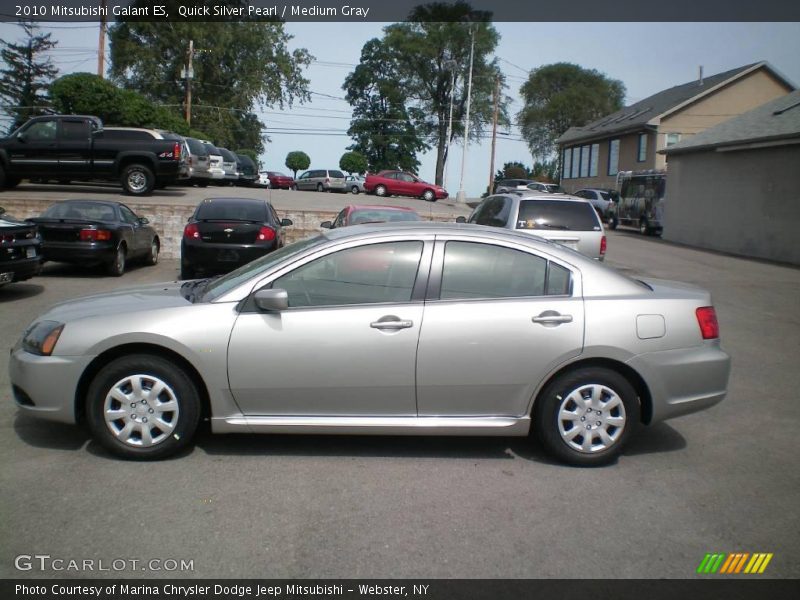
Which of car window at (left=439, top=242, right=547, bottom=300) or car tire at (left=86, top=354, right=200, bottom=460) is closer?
car tire at (left=86, top=354, right=200, bottom=460)

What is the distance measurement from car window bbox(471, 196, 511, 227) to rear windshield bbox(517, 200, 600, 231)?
340 millimetres

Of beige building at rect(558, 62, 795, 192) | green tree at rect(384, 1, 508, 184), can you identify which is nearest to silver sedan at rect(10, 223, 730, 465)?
beige building at rect(558, 62, 795, 192)

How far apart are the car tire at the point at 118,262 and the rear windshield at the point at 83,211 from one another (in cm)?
59

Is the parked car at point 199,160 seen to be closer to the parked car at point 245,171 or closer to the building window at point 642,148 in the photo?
the parked car at point 245,171

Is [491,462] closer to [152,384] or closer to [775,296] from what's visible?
[152,384]

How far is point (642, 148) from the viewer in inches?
1706

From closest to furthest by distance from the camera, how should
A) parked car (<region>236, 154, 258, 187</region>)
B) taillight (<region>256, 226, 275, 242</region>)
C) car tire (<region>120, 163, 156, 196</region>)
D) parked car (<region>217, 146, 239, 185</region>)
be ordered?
1. taillight (<region>256, 226, 275, 242</region>)
2. car tire (<region>120, 163, 156, 196</region>)
3. parked car (<region>217, 146, 239, 185</region>)
4. parked car (<region>236, 154, 258, 187</region>)

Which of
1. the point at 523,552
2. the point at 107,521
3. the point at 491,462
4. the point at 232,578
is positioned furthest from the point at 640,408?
the point at 107,521

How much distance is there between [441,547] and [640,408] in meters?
2.06

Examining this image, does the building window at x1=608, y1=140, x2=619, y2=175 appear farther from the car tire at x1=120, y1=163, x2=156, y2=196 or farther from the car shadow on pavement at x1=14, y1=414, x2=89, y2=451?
the car shadow on pavement at x1=14, y1=414, x2=89, y2=451

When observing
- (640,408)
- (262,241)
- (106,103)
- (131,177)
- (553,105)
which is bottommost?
(640,408)

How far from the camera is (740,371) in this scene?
8242mm

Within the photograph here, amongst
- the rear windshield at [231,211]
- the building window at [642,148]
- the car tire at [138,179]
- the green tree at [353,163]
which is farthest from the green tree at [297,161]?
the rear windshield at [231,211]

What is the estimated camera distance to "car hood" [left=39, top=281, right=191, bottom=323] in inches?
199
